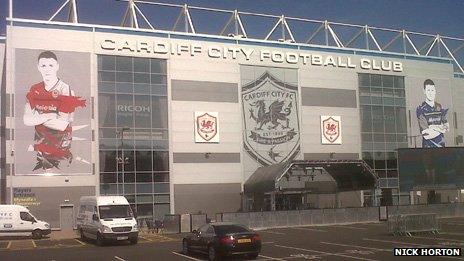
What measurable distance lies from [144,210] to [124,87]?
11942 mm

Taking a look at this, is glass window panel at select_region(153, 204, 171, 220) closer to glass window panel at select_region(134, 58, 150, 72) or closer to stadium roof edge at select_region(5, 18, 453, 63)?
glass window panel at select_region(134, 58, 150, 72)

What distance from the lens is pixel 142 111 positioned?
2078 inches

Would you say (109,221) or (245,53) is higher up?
(245,53)

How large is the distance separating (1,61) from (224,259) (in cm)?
3985

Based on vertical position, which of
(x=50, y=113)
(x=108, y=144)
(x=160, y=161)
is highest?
(x=50, y=113)

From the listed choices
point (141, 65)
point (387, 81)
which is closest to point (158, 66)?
point (141, 65)

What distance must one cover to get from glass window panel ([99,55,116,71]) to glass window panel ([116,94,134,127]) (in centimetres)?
280

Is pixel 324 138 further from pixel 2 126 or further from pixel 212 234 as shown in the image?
pixel 212 234

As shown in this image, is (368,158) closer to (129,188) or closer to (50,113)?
(129,188)

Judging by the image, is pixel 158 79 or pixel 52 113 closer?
→ pixel 52 113

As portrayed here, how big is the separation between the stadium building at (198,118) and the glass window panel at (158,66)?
0.46 ft

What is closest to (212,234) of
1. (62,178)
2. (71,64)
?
(62,178)

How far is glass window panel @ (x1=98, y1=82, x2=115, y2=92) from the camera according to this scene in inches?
2021

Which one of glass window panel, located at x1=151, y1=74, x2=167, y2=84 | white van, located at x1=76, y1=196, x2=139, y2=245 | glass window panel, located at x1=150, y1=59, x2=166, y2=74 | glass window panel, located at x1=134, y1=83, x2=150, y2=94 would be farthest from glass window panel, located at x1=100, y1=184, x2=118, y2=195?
white van, located at x1=76, y1=196, x2=139, y2=245
